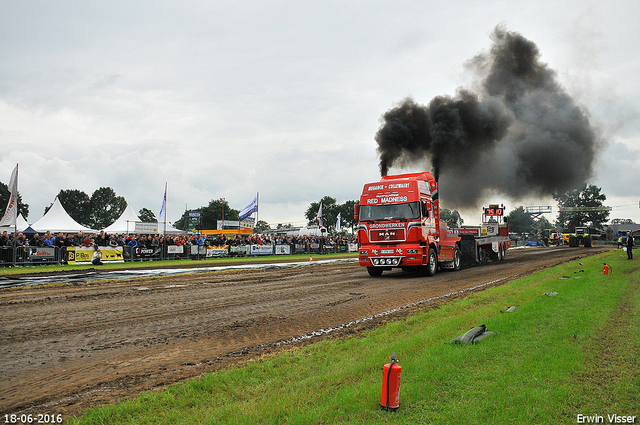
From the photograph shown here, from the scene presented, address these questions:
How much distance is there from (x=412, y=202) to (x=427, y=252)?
2051mm

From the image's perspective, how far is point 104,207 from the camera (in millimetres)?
131125

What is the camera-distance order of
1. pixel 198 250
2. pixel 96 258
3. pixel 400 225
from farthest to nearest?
1. pixel 198 250
2. pixel 96 258
3. pixel 400 225

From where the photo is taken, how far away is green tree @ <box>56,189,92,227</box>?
411ft

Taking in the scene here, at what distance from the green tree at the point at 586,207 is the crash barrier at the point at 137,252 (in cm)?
9731

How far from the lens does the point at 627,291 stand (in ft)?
35.0

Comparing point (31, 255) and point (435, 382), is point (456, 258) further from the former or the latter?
point (31, 255)

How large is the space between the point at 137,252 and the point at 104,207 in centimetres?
11820

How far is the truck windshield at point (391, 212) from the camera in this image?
15773mm

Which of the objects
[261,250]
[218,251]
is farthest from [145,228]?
[218,251]

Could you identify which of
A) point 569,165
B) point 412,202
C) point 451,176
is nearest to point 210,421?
point 412,202

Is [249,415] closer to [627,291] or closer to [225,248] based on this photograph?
[627,291]

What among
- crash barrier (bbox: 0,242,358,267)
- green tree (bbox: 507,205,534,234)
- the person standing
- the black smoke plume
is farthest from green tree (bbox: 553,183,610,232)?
the person standing

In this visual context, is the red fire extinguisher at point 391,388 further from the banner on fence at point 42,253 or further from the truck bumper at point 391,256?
the banner on fence at point 42,253

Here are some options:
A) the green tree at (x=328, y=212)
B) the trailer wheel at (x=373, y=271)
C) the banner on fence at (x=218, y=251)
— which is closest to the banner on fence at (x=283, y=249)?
the banner on fence at (x=218, y=251)
